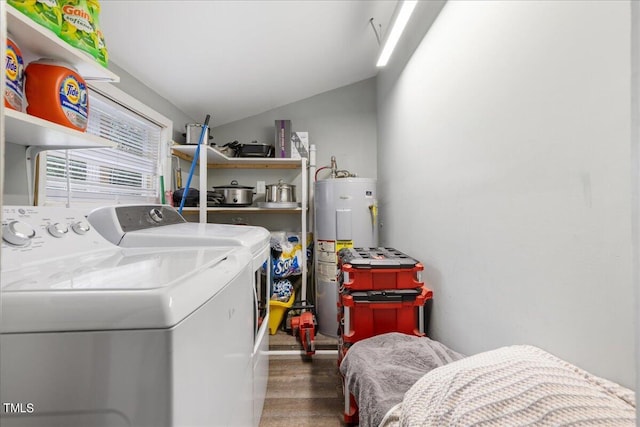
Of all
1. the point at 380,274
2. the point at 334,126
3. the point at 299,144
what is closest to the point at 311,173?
the point at 299,144

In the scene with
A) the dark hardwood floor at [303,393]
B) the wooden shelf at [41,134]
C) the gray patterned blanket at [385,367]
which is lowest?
the dark hardwood floor at [303,393]

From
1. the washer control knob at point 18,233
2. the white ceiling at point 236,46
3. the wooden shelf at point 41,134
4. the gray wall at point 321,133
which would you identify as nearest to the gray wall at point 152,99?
the white ceiling at point 236,46

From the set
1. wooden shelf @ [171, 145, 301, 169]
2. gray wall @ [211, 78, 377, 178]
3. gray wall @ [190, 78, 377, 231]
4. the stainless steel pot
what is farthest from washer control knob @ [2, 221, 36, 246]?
gray wall @ [211, 78, 377, 178]

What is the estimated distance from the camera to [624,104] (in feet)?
2.11

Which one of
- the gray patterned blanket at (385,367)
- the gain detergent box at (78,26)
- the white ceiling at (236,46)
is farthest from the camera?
the white ceiling at (236,46)

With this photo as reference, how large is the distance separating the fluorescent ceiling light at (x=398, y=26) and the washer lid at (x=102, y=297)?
1572 millimetres

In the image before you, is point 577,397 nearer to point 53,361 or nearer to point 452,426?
point 452,426

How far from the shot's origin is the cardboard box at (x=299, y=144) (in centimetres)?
285

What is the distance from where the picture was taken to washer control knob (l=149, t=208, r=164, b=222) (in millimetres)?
1377

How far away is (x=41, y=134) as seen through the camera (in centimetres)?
93

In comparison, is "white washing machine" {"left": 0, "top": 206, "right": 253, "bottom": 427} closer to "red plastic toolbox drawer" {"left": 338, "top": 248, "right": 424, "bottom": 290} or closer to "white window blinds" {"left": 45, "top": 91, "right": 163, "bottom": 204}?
"red plastic toolbox drawer" {"left": 338, "top": 248, "right": 424, "bottom": 290}

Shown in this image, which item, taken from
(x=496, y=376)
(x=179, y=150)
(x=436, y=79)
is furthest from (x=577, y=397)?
(x=179, y=150)

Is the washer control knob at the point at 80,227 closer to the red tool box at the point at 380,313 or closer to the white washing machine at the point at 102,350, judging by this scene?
the white washing machine at the point at 102,350

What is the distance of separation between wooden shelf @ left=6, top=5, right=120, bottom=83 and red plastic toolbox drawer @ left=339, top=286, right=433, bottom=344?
1530 millimetres
